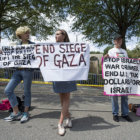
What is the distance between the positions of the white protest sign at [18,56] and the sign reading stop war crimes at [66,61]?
0.36m

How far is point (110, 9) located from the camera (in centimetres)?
875

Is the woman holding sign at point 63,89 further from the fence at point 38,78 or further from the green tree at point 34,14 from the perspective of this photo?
A: the green tree at point 34,14

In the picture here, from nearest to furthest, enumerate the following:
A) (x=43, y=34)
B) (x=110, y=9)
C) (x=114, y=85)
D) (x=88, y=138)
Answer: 1. (x=88, y=138)
2. (x=114, y=85)
3. (x=110, y=9)
4. (x=43, y=34)

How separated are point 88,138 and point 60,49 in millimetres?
1735

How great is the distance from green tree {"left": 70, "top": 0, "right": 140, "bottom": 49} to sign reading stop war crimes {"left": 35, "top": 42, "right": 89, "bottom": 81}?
19.4 feet

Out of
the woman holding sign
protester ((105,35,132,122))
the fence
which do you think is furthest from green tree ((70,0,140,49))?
the woman holding sign

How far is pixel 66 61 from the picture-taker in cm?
299

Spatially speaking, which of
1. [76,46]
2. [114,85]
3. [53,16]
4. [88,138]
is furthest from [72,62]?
[53,16]

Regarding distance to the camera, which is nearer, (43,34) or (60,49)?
(60,49)

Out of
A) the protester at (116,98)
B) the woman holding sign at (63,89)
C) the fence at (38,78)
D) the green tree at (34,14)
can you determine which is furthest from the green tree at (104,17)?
the woman holding sign at (63,89)

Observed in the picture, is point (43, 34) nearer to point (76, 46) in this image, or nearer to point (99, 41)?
point (99, 41)

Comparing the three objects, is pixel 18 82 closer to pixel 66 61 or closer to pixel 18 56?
pixel 18 56

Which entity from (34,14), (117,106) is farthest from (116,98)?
(34,14)

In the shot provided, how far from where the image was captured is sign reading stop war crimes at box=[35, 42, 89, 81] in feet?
9.71
